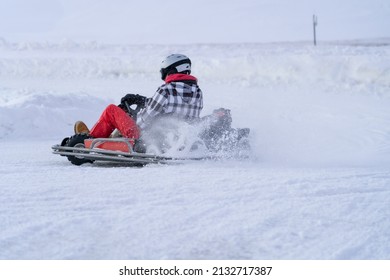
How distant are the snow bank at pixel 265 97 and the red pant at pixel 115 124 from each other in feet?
5.50

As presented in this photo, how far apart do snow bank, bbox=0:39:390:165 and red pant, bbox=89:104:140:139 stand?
1677mm

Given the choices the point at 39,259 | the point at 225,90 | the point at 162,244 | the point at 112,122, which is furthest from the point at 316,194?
the point at 225,90

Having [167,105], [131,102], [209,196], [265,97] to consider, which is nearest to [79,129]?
[131,102]

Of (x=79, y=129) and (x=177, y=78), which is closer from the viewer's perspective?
(x=177, y=78)

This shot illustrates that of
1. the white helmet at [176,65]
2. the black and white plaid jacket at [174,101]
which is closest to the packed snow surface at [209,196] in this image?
the black and white plaid jacket at [174,101]

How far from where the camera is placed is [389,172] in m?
5.36

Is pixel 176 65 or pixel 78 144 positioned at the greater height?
pixel 176 65

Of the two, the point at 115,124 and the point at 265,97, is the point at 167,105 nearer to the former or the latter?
the point at 115,124

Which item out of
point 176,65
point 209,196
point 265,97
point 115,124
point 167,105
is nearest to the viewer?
point 209,196

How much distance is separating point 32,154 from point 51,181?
249 centimetres

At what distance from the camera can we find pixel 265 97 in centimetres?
1403

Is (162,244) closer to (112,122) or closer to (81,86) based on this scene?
(112,122)

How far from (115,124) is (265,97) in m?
8.41
